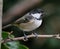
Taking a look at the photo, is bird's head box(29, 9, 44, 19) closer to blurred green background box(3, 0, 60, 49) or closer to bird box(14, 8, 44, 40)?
bird box(14, 8, 44, 40)

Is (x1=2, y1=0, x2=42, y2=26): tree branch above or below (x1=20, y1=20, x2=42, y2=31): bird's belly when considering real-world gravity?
above

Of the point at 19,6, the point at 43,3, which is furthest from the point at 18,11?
the point at 43,3

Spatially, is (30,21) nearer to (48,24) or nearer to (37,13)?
(37,13)

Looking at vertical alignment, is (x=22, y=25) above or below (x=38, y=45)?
below

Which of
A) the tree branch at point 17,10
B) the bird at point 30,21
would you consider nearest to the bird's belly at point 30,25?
the bird at point 30,21

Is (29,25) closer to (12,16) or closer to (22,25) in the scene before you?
(22,25)

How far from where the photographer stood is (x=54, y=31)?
8.67 ft

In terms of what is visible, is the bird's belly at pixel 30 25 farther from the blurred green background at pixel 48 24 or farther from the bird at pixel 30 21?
the blurred green background at pixel 48 24

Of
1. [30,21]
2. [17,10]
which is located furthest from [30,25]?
[17,10]

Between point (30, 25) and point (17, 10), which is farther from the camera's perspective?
point (17, 10)

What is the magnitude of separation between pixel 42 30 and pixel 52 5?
362mm

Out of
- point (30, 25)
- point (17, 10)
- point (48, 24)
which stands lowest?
point (30, 25)

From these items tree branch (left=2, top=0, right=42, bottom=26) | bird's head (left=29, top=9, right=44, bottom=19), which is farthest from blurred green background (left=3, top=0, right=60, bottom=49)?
bird's head (left=29, top=9, right=44, bottom=19)

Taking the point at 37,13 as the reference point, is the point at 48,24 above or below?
above
